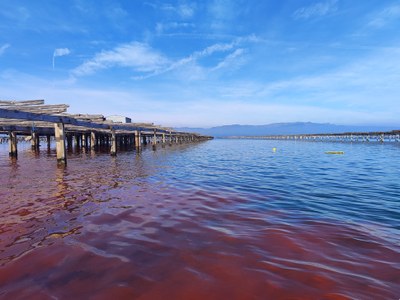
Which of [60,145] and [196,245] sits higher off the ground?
[60,145]

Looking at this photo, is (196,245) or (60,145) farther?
(60,145)

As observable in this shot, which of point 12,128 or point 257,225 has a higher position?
point 12,128

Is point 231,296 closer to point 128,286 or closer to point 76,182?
point 128,286

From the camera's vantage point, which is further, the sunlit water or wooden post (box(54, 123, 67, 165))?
wooden post (box(54, 123, 67, 165))

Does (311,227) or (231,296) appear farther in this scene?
(311,227)

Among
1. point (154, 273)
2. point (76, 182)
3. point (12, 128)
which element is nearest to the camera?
point (154, 273)

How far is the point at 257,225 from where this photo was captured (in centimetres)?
447

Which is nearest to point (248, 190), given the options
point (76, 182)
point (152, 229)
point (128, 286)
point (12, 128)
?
point (152, 229)

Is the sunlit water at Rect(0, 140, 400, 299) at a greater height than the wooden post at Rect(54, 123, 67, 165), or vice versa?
the wooden post at Rect(54, 123, 67, 165)

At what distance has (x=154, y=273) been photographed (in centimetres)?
285

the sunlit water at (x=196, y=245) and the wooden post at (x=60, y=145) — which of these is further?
the wooden post at (x=60, y=145)

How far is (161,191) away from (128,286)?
4.61 m

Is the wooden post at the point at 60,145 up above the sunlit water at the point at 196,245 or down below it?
above

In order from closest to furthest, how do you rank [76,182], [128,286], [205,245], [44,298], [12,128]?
[44,298], [128,286], [205,245], [76,182], [12,128]
